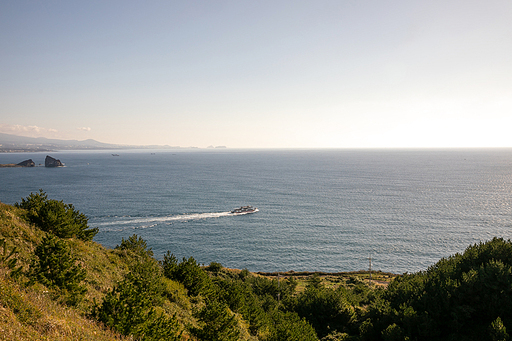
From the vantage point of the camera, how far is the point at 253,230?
8769 cm

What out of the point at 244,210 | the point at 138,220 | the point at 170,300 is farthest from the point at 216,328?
the point at 244,210

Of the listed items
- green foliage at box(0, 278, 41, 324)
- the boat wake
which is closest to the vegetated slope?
green foliage at box(0, 278, 41, 324)

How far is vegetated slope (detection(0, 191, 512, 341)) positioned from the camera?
36.0 ft

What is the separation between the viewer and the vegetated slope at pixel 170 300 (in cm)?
1098

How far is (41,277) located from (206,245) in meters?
65.0

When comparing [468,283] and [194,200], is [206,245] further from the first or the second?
[468,283]

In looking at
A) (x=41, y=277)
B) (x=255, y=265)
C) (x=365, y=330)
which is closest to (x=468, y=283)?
(x=365, y=330)

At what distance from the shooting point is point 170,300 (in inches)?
844

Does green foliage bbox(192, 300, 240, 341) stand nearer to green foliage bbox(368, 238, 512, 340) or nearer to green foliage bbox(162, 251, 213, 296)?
green foliage bbox(162, 251, 213, 296)

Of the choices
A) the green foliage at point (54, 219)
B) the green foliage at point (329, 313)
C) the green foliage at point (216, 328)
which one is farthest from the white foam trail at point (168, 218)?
the green foliage at point (216, 328)

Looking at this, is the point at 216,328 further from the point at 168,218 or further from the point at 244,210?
the point at 244,210

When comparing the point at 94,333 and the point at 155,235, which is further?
the point at 155,235

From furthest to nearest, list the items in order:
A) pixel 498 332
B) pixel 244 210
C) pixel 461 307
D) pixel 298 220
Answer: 1. pixel 244 210
2. pixel 298 220
3. pixel 461 307
4. pixel 498 332

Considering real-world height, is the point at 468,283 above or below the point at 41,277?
below
